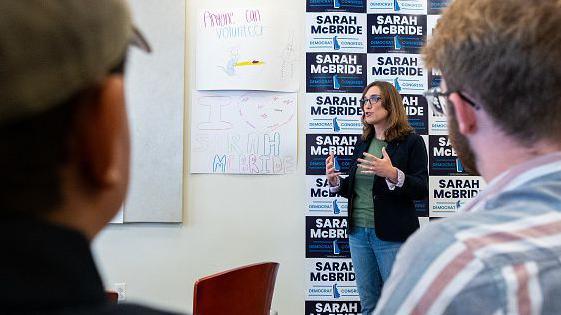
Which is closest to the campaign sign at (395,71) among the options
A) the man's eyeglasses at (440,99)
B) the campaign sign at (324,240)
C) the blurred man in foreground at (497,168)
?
the campaign sign at (324,240)

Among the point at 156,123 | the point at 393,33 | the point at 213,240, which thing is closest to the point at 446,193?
the point at 393,33

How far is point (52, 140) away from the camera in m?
0.40

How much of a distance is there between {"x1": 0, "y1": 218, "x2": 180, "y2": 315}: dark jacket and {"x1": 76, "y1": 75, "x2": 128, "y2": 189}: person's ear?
0.16ft

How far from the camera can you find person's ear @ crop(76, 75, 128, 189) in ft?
1.39

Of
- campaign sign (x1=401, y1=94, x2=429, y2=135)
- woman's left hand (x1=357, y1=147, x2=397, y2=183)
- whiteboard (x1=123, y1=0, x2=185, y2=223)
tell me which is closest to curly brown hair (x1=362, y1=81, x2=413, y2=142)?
woman's left hand (x1=357, y1=147, x2=397, y2=183)

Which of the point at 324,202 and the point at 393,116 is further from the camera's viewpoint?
the point at 324,202

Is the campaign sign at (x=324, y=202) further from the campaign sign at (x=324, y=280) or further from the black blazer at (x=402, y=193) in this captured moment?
the black blazer at (x=402, y=193)

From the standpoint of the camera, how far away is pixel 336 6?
3.63m

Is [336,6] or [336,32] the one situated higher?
[336,6]

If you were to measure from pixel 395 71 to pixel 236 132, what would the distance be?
3.66 ft

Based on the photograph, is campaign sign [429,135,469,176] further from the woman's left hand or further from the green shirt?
the woman's left hand

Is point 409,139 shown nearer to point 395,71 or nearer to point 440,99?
point 395,71

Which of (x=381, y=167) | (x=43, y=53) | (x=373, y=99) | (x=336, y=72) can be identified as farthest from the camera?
(x=336, y=72)

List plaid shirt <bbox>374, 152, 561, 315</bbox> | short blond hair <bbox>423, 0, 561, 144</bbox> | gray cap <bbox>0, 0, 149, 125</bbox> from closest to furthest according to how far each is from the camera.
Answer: gray cap <bbox>0, 0, 149, 125</bbox>, plaid shirt <bbox>374, 152, 561, 315</bbox>, short blond hair <bbox>423, 0, 561, 144</bbox>
